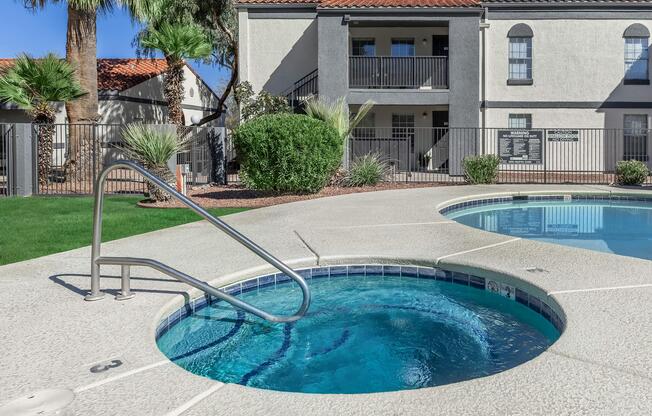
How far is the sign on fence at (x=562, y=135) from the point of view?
69.1 feet

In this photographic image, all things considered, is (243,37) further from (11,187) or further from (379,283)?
(379,283)

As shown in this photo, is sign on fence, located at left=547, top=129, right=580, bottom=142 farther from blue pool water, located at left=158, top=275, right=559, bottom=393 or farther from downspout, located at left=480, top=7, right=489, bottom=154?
blue pool water, located at left=158, top=275, right=559, bottom=393

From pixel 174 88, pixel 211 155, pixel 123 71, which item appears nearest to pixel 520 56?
pixel 211 155

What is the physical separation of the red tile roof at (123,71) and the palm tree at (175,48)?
17.1 ft

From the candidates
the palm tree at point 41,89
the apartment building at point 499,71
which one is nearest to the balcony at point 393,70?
the apartment building at point 499,71

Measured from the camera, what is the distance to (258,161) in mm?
14273

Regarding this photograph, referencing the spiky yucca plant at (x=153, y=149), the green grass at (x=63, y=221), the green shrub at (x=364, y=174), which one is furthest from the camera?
the green shrub at (x=364, y=174)

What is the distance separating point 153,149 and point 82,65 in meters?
8.44

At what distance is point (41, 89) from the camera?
704 inches

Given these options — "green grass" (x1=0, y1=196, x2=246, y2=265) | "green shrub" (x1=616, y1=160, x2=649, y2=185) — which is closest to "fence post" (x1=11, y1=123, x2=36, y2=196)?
"green grass" (x1=0, y1=196, x2=246, y2=265)

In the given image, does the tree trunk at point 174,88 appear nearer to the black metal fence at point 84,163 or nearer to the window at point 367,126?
the black metal fence at point 84,163

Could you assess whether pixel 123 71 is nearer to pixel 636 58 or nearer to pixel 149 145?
pixel 149 145

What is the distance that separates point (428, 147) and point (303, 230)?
56.2ft

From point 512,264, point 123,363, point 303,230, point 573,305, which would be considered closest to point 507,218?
point 303,230
